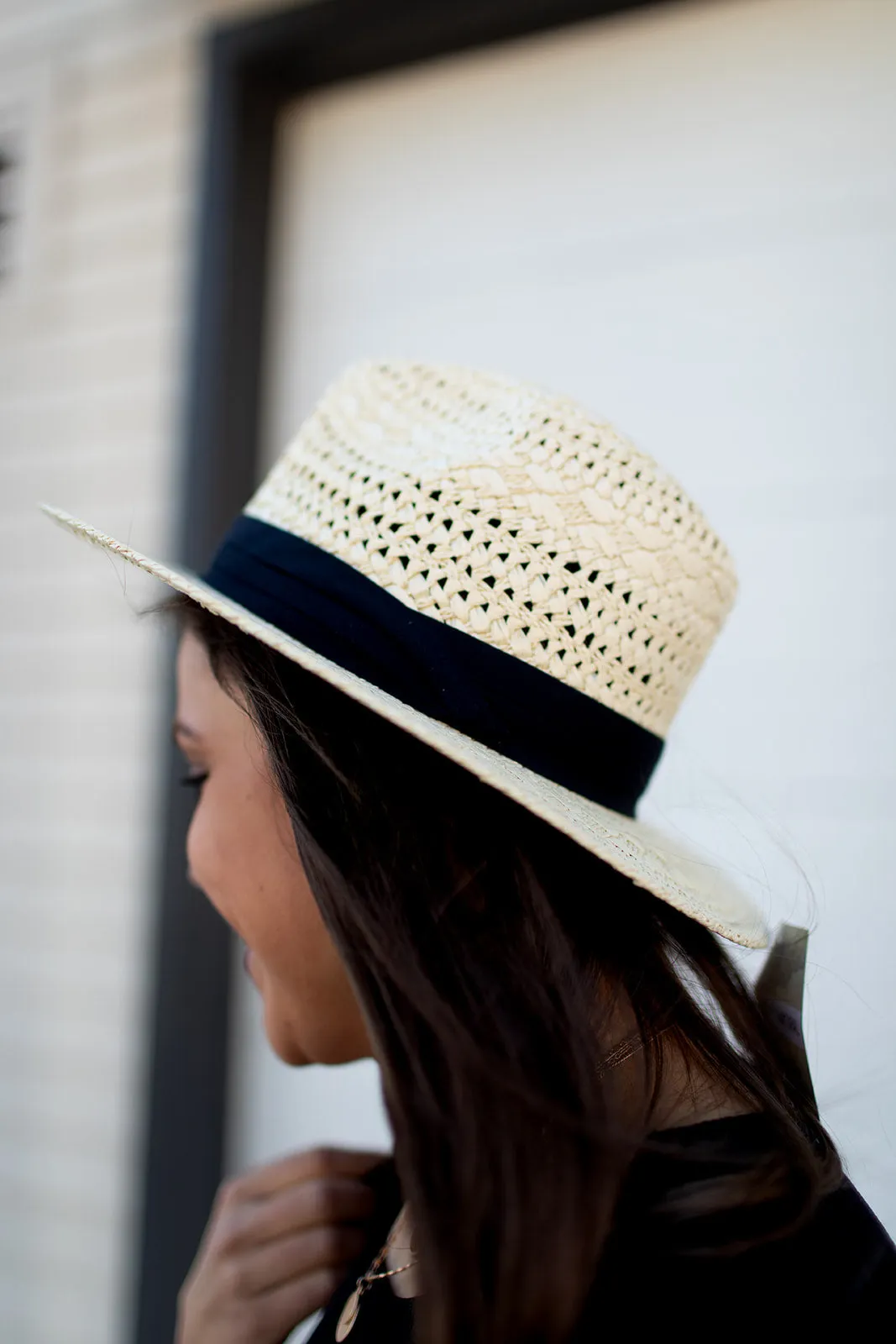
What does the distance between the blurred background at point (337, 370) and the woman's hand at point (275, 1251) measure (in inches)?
28.3

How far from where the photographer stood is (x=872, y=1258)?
2.50ft

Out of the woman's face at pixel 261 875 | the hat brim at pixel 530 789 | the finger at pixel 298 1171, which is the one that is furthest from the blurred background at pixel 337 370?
the finger at pixel 298 1171

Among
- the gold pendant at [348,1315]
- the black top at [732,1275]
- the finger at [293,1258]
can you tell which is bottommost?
the finger at [293,1258]

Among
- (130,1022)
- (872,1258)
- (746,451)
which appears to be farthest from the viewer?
(130,1022)

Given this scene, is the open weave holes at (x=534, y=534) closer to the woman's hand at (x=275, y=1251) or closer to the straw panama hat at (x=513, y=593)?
the straw panama hat at (x=513, y=593)

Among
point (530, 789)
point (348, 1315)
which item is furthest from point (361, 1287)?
point (530, 789)

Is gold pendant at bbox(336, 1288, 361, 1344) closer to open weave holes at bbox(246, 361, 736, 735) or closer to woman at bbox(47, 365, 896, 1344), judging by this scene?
woman at bbox(47, 365, 896, 1344)

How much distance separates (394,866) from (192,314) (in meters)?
1.64

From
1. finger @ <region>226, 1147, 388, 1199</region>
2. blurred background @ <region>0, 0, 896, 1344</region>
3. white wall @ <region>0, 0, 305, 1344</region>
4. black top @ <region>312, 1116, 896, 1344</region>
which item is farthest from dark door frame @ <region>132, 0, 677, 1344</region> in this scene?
black top @ <region>312, 1116, 896, 1344</region>

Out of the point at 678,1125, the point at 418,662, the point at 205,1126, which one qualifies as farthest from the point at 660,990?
the point at 205,1126

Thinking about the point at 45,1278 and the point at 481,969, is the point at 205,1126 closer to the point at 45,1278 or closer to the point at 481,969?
the point at 45,1278

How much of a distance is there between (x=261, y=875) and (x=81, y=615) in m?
1.54

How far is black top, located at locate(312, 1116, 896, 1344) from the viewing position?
0.72 metres

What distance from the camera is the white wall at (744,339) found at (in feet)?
5.40
